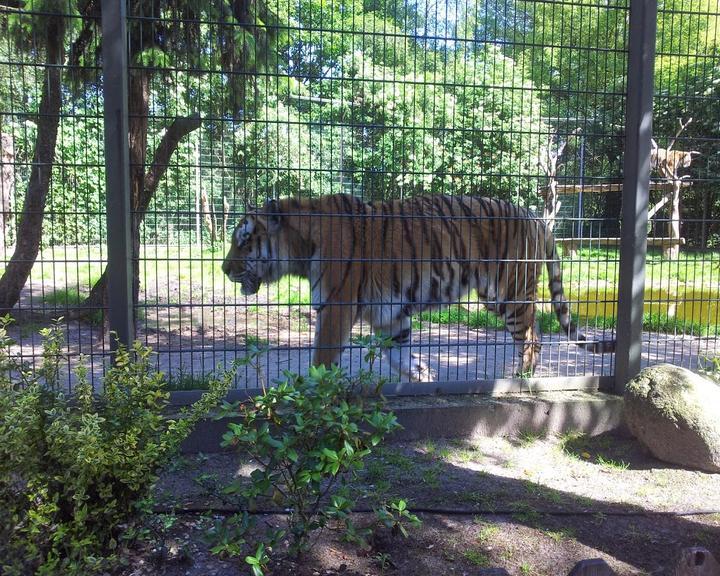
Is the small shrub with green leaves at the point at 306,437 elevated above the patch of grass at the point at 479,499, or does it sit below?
above

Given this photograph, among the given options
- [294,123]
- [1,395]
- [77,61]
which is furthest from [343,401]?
[77,61]

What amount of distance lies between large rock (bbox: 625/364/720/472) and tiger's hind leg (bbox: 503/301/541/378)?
1184 millimetres

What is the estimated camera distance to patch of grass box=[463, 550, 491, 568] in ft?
9.50

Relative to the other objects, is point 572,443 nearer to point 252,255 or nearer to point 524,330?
point 524,330

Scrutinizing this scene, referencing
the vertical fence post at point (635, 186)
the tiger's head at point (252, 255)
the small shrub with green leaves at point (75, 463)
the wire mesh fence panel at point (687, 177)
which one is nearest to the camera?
the small shrub with green leaves at point (75, 463)

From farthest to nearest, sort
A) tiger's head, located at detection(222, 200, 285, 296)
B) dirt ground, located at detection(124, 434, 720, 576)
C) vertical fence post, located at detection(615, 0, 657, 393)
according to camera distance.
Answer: tiger's head, located at detection(222, 200, 285, 296) → vertical fence post, located at detection(615, 0, 657, 393) → dirt ground, located at detection(124, 434, 720, 576)

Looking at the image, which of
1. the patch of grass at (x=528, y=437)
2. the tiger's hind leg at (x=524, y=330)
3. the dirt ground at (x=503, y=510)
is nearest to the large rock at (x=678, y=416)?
the dirt ground at (x=503, y=510)

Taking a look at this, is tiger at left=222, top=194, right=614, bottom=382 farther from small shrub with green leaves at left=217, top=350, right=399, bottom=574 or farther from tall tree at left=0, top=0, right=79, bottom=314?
small shrub with green leaves at left=217, top=350, right=399, bottom=574

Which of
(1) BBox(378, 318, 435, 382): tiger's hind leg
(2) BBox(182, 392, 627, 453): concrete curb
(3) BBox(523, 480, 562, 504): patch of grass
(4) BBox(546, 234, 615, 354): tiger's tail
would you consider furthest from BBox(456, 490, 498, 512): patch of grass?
(4) BBox(546, 234, 615, 354): tiger's tail

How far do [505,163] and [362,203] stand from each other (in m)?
1.12

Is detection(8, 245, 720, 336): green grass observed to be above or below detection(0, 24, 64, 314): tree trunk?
below

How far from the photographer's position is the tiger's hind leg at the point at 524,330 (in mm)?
5492

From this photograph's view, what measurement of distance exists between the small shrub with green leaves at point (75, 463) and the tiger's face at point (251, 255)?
2485 mm

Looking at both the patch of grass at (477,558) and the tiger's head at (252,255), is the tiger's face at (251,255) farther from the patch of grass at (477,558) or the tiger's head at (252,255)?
the patch of grass at (477,558)
